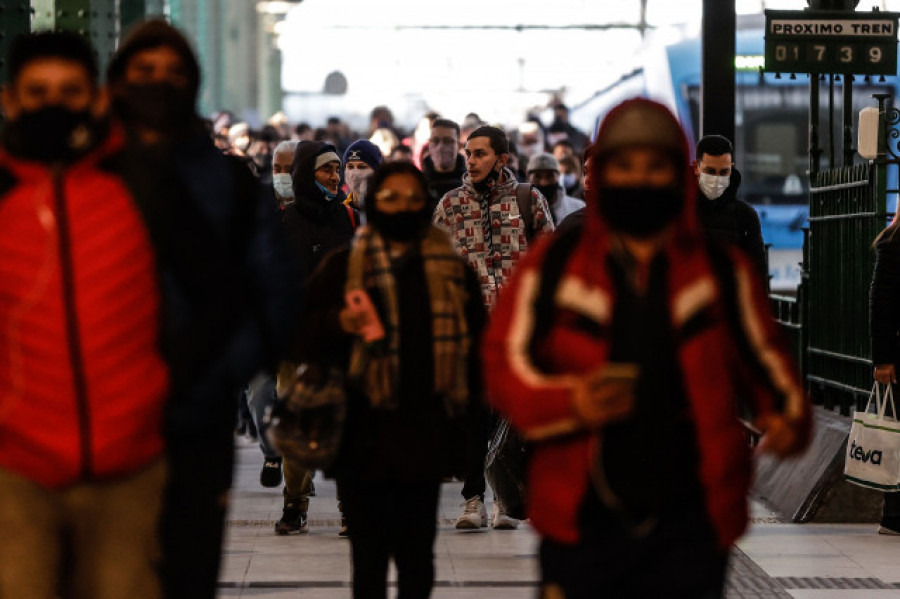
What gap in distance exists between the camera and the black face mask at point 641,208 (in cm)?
409

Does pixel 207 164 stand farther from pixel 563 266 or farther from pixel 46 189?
pixel 563 266

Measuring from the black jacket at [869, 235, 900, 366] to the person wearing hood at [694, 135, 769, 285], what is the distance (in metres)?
0.65

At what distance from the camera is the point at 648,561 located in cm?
412

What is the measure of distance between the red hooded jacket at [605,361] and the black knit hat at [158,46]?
966 mm

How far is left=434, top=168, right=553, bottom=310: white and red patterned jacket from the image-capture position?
935cm

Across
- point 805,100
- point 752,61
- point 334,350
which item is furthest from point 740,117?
point 334,350

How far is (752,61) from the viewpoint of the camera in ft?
81.1

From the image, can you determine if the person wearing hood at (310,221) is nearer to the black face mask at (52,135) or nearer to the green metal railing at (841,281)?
the green metal railing at (841,281)

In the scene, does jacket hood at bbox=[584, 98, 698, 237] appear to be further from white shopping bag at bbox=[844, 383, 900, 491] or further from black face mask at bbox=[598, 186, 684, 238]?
white shopping bag at bbox=[844, 383, 900, 491]

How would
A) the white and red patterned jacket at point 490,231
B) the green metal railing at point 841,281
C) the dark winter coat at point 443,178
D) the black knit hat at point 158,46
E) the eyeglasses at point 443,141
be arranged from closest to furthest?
the black knit hat at point 158,46, the white and red patterned jacket at point 490,231, the green metal railing at point 841,281, the dark winter coat at point 443,178, the eyeglasses at point 443,141

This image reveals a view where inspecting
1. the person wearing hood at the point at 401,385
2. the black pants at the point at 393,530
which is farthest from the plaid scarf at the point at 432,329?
the black pants at the point at 393,530

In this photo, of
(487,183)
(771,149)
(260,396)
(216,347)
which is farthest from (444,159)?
(771,149)

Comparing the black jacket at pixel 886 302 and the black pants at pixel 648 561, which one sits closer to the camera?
the black pants at pixel 648 561

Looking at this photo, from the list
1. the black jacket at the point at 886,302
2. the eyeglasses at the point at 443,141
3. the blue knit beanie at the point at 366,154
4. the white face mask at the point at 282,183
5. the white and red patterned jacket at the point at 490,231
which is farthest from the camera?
the eyeglasses at the point at 443,141
